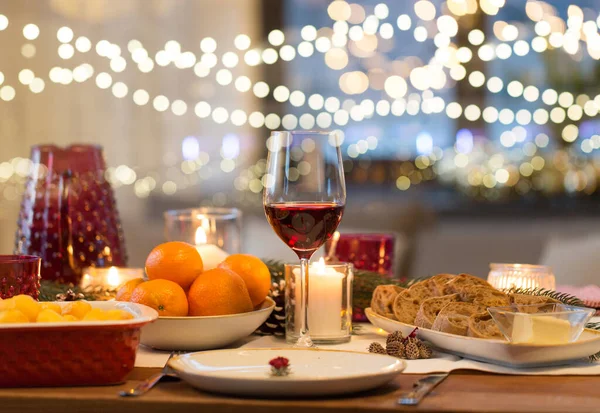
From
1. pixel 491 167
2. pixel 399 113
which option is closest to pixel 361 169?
pixel 399 113

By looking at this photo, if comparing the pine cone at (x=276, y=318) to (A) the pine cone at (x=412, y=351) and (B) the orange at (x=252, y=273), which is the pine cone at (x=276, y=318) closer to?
(B) the orange at (x=252, y=273)

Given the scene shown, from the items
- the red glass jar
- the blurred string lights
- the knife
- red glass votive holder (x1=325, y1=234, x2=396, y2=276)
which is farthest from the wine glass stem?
the blurred string lights

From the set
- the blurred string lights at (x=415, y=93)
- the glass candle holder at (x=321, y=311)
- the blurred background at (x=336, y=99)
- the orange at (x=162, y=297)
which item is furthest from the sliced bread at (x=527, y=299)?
the blurred string lights at (x=415, y=93)

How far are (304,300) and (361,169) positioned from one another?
3732mm

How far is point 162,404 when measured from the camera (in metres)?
0.77

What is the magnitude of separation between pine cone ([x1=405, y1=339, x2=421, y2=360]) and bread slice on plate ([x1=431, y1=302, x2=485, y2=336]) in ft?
0.16

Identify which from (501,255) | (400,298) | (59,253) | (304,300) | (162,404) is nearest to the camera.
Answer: (162,404)

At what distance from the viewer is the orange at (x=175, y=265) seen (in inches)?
41.6

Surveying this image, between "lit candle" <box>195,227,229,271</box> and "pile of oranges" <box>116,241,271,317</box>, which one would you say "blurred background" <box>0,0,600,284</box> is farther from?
"pile of oranges" <box>116,241,271,317</box>

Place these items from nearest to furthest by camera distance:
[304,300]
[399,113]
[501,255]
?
[304,300] → [501,255] → [399,113]

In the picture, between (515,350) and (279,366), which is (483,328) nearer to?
(515,350)

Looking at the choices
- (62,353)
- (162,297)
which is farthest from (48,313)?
(162,297)

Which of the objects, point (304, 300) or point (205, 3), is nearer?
point (304, 300)

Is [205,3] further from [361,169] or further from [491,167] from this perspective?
[491,167]
